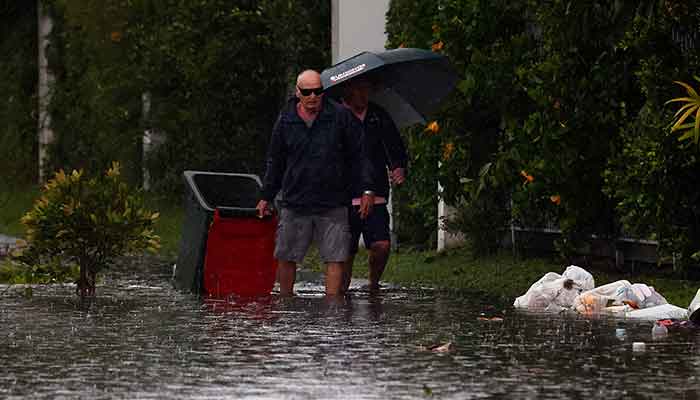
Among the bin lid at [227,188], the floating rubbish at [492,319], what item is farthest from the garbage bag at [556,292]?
the bin lid at [227,188]

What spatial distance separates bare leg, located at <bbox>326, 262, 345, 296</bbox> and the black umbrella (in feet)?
5.70

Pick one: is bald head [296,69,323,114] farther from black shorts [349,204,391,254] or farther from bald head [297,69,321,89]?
black shorts [349,204,391,254]

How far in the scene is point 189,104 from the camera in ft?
98.8

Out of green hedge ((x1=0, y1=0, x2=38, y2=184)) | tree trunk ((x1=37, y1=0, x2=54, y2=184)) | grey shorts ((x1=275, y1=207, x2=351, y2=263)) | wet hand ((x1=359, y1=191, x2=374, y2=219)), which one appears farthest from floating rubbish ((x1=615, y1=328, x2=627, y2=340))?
green hedge ((x1=0, y1=0, x2=38, y2=184))

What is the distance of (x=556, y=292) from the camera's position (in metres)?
13.9

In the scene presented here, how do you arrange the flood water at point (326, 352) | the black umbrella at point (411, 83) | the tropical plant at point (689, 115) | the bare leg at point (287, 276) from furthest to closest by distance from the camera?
the black umbrella at point (411, 83)
the bare leg at point (287, 276)
the tropical plant at point (689, 115)
the flood water at point (326, 352)

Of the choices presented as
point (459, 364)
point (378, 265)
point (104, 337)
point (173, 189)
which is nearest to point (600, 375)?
point (459, 364)

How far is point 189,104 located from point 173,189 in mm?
1450

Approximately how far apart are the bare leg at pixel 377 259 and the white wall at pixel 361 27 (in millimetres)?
6840

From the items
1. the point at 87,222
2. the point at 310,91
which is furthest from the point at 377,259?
the point at 87,222

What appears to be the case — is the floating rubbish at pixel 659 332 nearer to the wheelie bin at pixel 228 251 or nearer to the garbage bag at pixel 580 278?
the garbage bag at pixel 580 278

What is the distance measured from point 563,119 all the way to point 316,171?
310cm

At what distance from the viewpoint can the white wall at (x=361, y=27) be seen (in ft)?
72.8

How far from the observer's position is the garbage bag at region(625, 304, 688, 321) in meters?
12.9
